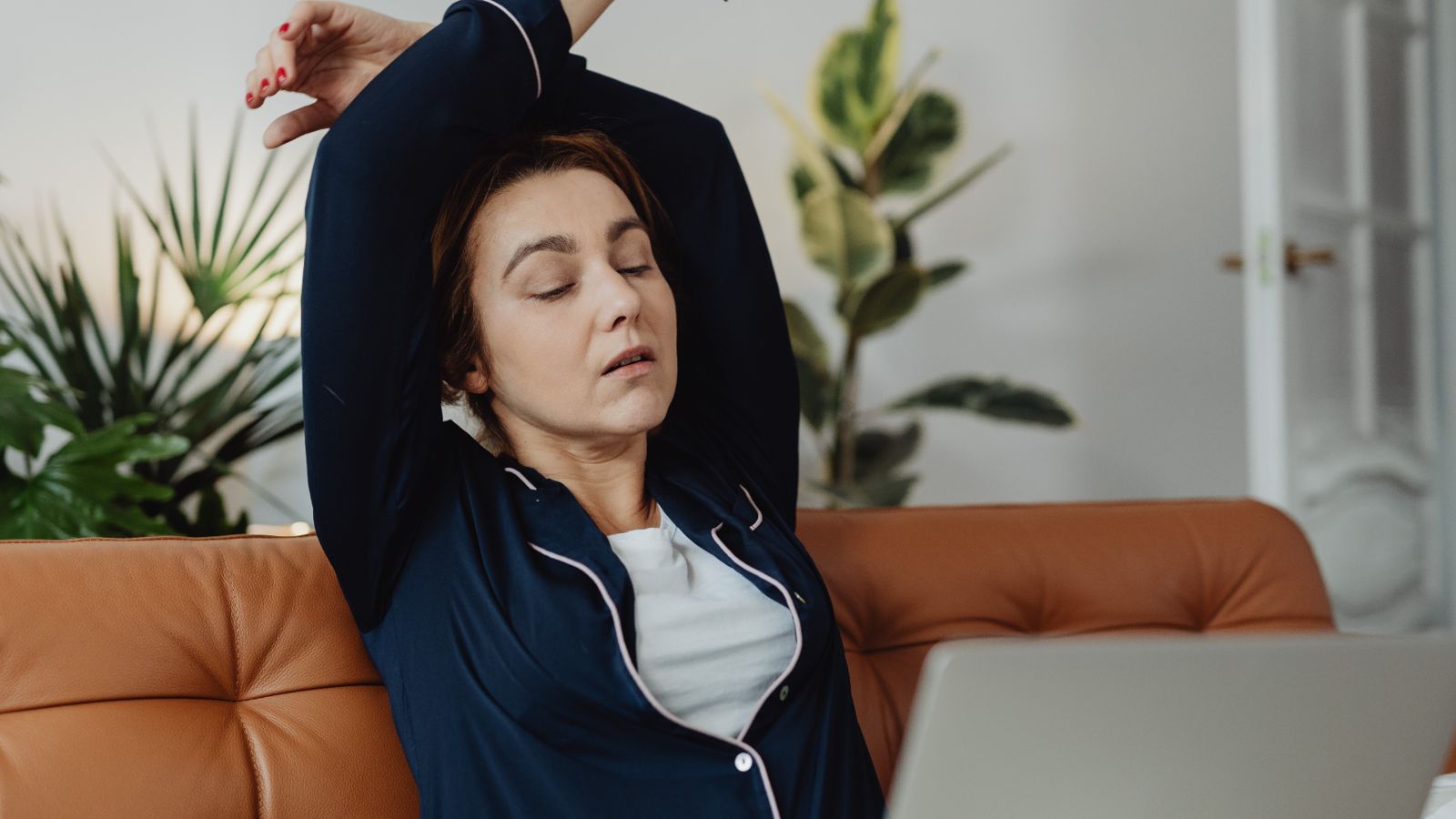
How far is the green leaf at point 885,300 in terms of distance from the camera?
279cm

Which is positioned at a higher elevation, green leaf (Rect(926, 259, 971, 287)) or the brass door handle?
green leaf (Rect(926, 259, 971, 287))

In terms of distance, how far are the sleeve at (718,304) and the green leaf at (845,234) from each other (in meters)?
1.38

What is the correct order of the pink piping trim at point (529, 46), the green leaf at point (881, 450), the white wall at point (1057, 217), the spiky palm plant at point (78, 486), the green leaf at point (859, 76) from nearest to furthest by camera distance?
1. the pink piping trim at point (529, 46)
2. the spiky palm plant at point (78, 486)
3. the green leaf at point (859, 76)
4. the green leaf at point (881, 450)
5. the white wall at point (1057, 217)

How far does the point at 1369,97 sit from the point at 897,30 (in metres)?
1.26

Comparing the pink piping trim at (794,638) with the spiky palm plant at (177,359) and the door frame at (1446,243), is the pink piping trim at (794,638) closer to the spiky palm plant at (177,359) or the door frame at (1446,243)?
the spiky palm plant at (177,359)

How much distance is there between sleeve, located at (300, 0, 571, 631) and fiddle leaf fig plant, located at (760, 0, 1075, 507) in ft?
5.41

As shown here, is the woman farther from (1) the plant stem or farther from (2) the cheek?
(1) the plant stem

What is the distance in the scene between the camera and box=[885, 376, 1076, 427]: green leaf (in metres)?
2.90

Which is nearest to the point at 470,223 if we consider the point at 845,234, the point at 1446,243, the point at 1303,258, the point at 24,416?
the point at 24,416

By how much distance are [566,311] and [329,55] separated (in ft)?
1.10

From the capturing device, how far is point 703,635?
1.13 meters

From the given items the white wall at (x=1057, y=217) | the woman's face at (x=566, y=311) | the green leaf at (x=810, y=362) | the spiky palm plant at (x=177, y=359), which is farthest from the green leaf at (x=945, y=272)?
the woman's face at (x=566, y=311)

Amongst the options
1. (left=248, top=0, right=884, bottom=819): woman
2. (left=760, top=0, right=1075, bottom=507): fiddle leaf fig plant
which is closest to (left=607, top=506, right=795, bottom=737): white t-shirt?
(left=248, top=0, right=884, bottom=819): woman

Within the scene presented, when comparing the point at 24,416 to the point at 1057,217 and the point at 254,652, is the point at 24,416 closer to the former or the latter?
the point at 254,652
